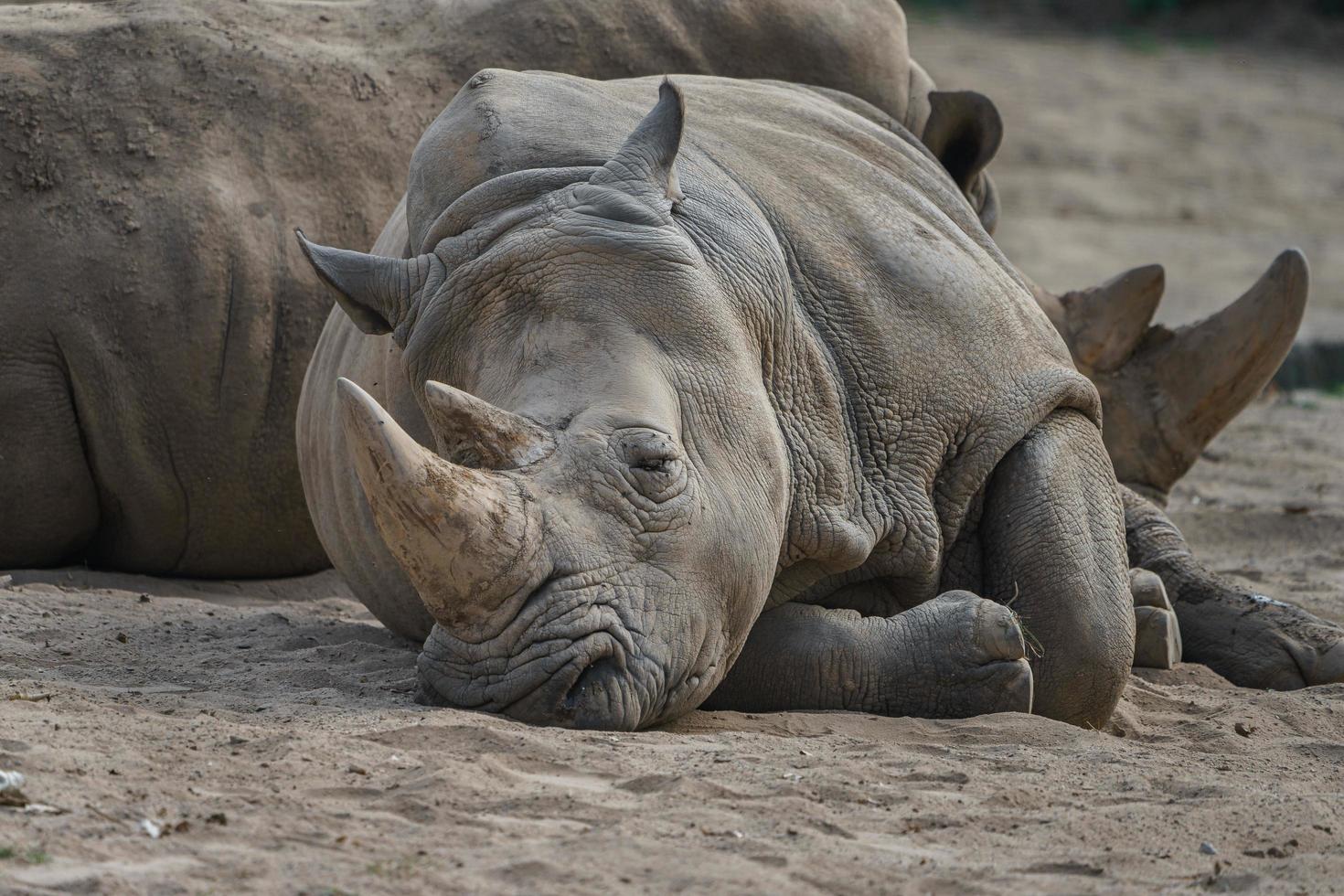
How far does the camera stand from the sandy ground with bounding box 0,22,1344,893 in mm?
3197

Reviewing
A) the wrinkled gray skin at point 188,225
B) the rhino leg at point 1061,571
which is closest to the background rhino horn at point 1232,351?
the wrinkled gray skin at point 188,225

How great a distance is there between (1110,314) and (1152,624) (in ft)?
5.28

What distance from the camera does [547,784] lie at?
362 cm

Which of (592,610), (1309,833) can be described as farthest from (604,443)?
(1309,833)

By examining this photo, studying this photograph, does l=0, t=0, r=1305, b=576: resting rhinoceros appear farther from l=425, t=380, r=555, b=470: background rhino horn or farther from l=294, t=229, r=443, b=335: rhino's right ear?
l=425, t=380, r=555, b=470: background rhino horn

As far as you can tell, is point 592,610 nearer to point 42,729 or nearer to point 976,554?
point 42,729

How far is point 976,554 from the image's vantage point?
5094 millimetres

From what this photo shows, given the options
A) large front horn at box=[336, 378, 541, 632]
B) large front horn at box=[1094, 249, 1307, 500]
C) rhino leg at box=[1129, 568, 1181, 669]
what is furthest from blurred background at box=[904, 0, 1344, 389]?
large front horn at box=[336, 378, 541, 632]

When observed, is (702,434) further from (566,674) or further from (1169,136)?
(1169,136)

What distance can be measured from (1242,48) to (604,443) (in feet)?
60.9

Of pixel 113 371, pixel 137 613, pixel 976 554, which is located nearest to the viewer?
pixel 976 554

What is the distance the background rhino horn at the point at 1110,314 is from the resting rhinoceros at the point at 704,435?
4.02 feet

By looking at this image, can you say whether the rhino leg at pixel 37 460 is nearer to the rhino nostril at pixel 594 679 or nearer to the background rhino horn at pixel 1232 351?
the rhino nostril at pixel 594 679

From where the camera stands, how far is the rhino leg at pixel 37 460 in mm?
6480
